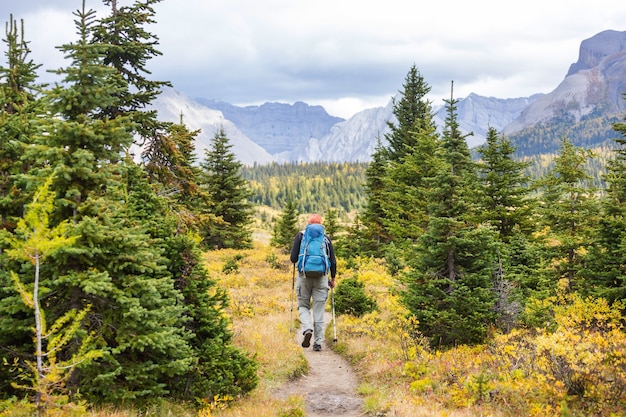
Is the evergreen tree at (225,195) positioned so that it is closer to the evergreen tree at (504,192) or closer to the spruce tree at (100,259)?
the evergreen tree at (504,192)

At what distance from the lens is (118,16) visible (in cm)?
1451

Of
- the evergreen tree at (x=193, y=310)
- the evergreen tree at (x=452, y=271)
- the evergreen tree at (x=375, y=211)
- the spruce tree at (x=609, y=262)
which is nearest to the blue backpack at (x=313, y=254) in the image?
the evergreen tree at (x=452, y=271)

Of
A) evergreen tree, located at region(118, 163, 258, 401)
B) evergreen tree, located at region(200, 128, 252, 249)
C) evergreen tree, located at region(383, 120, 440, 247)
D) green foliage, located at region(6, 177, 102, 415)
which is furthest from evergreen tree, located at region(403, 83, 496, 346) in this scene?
evergreen tree, located at region(200, 128, 252, 249)

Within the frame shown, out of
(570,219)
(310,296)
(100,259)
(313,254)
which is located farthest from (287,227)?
(100,259)

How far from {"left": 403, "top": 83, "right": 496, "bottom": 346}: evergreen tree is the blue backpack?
249cm

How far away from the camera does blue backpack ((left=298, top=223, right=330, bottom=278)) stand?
10961 millimetres

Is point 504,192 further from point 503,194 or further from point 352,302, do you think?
point 352,302

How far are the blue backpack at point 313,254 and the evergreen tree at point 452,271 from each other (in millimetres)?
2485

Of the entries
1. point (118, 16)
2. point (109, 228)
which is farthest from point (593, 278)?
point (118, 16)

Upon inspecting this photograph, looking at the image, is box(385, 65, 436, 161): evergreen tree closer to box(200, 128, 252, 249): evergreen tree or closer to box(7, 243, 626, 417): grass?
box(200, 128, 252, 249): evergreen tree

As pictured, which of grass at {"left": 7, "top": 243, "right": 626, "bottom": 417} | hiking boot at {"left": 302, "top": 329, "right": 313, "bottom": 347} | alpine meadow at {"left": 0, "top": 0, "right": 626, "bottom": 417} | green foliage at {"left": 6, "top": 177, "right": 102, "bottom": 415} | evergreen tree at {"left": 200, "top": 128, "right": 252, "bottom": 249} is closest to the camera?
green foliage at {"left": 6, "top": 177, "right": 102, "bottom": 415}

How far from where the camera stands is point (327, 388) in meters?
9.44

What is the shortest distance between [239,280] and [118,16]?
12716mm

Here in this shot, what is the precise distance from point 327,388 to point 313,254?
308 centimetres
